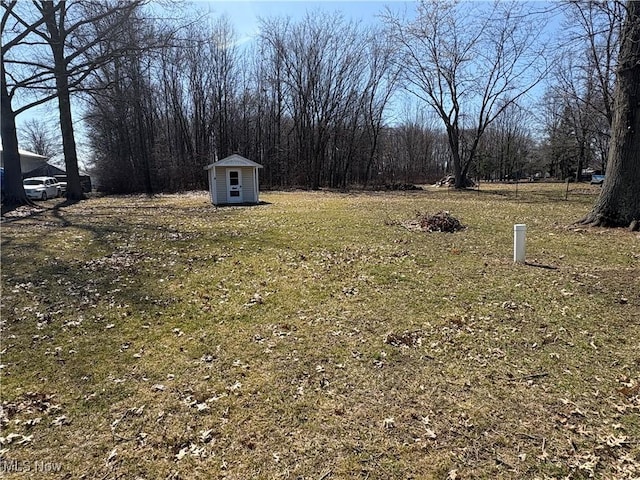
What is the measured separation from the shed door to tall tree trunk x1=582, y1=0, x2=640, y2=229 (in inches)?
568

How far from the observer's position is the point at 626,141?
8633 mm

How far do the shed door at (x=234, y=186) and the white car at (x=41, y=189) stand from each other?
1154 centimetres

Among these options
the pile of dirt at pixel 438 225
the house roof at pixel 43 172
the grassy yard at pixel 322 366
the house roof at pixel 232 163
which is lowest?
the grassy yard at pixel 322 366

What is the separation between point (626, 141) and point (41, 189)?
1050 inches

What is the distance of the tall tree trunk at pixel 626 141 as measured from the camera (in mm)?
8344

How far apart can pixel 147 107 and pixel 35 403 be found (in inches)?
1355

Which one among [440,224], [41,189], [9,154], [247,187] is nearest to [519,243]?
[440,224]

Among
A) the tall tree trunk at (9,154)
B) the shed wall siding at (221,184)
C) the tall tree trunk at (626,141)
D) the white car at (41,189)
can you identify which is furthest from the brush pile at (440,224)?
the white car at (41,189)

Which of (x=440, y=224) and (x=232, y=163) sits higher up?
(x=232, y=163)

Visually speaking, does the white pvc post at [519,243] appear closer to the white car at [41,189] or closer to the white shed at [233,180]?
the white shed at [233,180]

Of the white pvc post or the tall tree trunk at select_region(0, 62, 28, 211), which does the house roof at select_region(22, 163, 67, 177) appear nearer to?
the tall tree trunk at select_region(0, 62, 28, 211)

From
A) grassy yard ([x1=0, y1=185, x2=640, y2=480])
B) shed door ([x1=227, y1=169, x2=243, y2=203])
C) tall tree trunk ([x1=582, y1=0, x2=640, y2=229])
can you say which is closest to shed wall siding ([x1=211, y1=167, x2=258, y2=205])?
shed door ([x1=227, y1=169, x2=243, y2=203])

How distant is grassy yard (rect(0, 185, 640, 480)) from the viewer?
247 cm

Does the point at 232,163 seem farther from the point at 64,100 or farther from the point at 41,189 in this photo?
the point at 41,189
